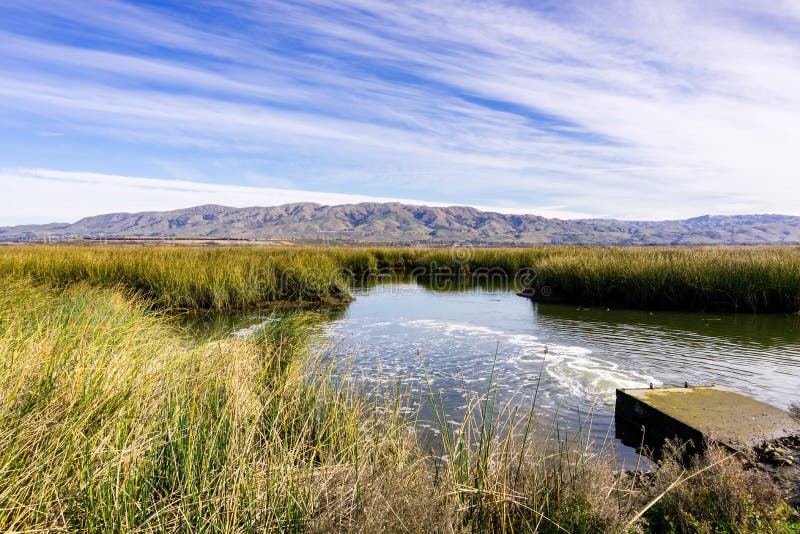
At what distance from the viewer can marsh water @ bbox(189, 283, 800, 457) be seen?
6906 millimetres

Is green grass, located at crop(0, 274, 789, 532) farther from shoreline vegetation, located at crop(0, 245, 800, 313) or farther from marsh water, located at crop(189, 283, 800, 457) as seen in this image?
shoreline vegetation, located at crop(0, 245, 800, 313)

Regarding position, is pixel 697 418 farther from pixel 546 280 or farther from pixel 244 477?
pixel 546 280

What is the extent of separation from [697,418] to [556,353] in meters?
4.77

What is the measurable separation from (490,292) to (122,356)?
1923cm

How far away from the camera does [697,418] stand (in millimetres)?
5109

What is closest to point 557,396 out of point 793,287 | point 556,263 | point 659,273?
point 659,273

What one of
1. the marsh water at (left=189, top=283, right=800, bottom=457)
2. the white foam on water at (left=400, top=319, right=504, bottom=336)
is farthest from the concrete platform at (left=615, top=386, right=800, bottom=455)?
the white foam on water at (left=400, top=319, right=504, bottom=336)

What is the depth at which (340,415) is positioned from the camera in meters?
4.64

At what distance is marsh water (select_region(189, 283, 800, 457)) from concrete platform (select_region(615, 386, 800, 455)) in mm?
337

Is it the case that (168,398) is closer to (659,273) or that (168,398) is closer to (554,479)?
(554,479)

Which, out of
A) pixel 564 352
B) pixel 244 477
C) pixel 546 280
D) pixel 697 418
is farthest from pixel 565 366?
pixel 546 280

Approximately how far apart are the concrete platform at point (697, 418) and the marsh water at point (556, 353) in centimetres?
34

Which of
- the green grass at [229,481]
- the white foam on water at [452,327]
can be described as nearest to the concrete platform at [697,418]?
the green grass at [229,481]

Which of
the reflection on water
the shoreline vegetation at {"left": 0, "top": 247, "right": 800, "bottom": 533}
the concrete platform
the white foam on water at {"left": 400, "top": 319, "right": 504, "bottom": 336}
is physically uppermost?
the shoreline vegetation at {"left": 0, "top": 247, "right": 800, "bottom": 533}
